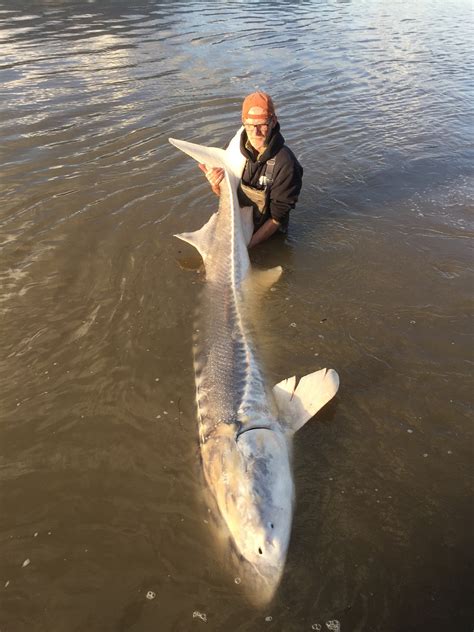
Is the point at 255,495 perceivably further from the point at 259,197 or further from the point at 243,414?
the point at 259,197

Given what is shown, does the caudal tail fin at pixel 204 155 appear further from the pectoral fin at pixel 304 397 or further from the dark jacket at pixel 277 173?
the pectoral fin at pixel 304 397

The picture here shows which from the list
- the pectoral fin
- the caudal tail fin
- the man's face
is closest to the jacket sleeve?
the man's face

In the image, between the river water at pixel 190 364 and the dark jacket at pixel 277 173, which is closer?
the river water at pixel 190 364

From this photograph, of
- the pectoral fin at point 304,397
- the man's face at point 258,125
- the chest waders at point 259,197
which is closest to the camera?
the pectoral fin at point 304,397

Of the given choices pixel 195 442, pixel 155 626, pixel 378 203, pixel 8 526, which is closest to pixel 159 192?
pixel 378 203

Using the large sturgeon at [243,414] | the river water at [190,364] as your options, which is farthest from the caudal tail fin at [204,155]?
the river water at [190,364]

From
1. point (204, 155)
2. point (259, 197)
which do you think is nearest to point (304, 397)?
point (259, 197)

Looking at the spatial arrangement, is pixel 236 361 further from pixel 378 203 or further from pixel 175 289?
pixel 378 203

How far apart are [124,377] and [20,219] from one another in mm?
2766

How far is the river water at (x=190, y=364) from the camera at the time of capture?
224 centimetres

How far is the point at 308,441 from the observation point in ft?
9.52

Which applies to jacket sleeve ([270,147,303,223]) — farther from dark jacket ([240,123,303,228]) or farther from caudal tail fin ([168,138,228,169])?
caudal tail fin ([168,138,228,169])

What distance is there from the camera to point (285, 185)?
14.6ft

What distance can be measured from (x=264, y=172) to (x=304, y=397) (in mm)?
2559
